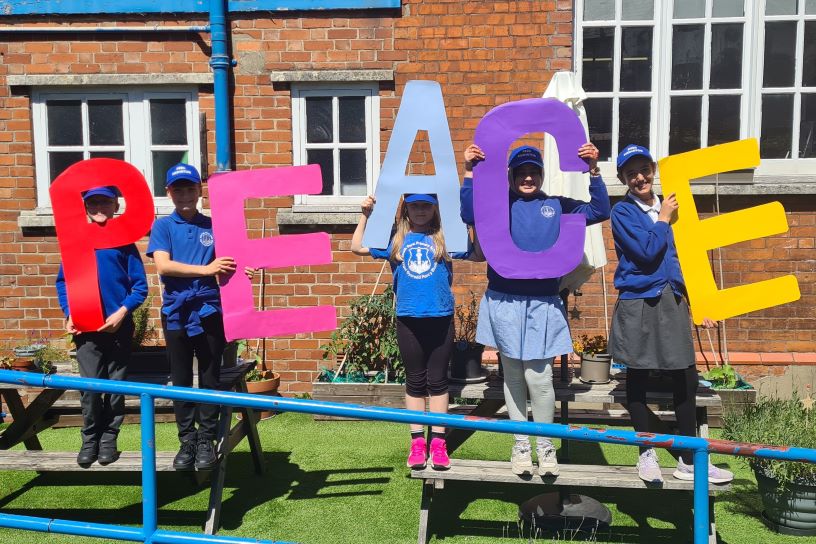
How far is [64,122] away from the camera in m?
6.54

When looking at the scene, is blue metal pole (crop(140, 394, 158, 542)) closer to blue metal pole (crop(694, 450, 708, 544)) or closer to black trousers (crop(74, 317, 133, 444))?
black trousers (crop(74, 317, 133, 444))

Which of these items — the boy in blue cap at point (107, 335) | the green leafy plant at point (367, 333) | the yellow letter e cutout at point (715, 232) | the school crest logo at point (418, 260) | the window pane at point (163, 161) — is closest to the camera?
the yellow letter e cutout at point (715, 232)

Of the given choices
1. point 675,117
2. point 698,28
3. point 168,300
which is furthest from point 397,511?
point 698,28

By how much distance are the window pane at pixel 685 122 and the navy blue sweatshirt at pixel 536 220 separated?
3169mm

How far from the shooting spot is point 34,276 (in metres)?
6.52

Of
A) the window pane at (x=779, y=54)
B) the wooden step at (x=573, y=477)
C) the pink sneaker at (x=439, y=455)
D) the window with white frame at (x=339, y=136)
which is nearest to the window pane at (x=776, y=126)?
the window pane at (x=779, y=54)

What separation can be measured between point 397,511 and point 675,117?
4.38 meters

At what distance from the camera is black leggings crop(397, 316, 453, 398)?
3713 mm

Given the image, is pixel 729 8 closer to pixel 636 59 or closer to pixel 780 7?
pixel 780 7

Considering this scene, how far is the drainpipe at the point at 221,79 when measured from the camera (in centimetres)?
621

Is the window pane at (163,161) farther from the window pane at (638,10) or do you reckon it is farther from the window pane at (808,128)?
the window pane at (808,128)

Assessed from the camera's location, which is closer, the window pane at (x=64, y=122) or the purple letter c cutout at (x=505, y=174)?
the purple letter c cutout at (x=505, y=174)

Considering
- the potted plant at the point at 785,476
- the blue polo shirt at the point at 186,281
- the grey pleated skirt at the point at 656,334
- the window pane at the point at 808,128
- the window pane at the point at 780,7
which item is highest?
the window pane at the point at 780,7

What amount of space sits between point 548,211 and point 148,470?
2.23m
